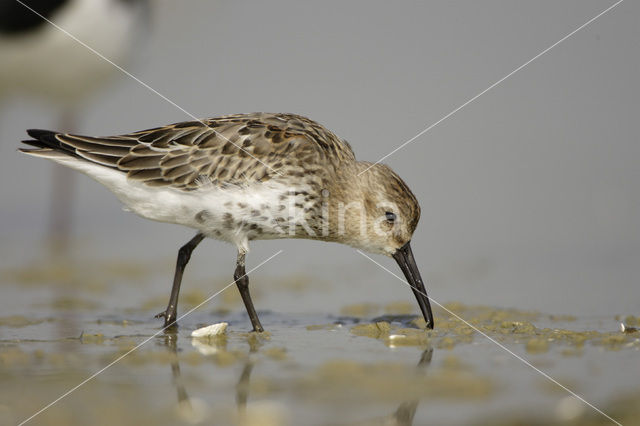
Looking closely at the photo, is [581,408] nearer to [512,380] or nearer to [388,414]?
[512,380]

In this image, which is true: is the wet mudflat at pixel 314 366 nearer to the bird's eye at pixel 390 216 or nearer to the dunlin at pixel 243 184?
the dunlin at pixel 243 184

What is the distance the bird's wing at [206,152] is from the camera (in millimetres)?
7180

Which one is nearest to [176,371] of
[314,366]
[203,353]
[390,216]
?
[203,353]

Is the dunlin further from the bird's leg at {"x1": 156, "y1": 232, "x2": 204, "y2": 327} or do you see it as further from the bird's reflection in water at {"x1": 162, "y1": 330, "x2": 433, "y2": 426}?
the bird's reflection in water at {"x1": 162, "y1": 330, "x2": 433, "y2": 426}

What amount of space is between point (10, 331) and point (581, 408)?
4514 millimetres

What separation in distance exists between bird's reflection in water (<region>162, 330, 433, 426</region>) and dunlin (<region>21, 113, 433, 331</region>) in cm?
81

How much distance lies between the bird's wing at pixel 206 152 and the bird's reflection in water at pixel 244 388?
1461mm

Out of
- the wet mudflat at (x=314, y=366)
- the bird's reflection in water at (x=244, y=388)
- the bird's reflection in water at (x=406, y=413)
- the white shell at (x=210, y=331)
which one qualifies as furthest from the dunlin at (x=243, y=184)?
the bird's reflection in water at (x=406, y=413)

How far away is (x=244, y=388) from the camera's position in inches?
189

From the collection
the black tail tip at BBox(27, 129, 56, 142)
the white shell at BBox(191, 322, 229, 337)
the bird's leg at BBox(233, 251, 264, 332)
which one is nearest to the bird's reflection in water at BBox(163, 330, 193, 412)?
the white shell at BBox(191, 322, 229, 337)

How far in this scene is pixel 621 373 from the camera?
16.7ft

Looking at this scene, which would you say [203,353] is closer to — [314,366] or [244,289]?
[314,366]

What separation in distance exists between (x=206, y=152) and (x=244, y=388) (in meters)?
2.96

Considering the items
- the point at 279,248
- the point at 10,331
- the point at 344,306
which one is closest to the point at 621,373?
the point at 344,306
